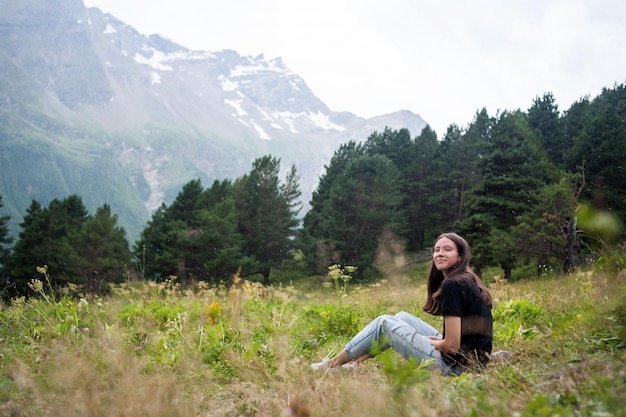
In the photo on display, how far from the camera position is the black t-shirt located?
3168 mm

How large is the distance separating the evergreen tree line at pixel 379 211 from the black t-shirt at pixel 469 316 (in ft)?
42.3

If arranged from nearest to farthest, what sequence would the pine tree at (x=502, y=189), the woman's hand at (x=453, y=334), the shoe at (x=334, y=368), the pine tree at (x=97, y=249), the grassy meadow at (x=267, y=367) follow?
the grassy meadow at (x=267, y=367) < the woman's hand at (x=453, y=334) < the shoe at (x=334, y=368) < the pine tree at (x=502, y=189) < the pine tree at (x=97, y=249)

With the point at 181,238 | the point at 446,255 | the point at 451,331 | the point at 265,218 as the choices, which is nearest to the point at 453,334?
the point at 451,331

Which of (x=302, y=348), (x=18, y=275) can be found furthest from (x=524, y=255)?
(x=18, y=275)

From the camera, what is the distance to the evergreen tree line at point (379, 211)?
19797 mm

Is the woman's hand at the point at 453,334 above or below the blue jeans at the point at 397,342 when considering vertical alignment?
above

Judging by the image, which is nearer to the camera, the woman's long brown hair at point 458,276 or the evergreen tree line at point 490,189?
the woman's long brown hair at point 458,276

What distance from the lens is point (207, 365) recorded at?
143 inches

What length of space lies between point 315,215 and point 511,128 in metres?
16.4

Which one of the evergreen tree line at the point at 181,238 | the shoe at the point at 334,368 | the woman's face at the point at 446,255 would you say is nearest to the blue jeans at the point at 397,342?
the shoe at the point at 334,368

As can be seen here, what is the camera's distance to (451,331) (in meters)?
3.10

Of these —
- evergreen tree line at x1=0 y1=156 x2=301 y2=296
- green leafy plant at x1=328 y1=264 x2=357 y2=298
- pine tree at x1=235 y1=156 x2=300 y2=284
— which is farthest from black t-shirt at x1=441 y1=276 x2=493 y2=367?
pine tree at x1=235 y1=156 x2=300 y2=284

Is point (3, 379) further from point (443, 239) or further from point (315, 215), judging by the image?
point (315, 215)

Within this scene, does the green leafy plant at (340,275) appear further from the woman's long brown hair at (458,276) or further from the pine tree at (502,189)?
the pine tree at (502,189)
